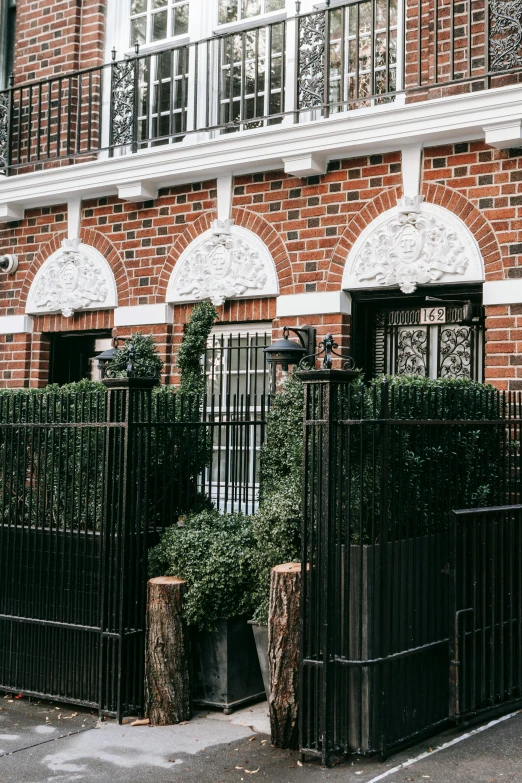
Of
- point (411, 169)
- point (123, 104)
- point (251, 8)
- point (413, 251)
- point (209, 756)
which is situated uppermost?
point (251, 8)

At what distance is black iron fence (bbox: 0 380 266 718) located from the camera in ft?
20.5

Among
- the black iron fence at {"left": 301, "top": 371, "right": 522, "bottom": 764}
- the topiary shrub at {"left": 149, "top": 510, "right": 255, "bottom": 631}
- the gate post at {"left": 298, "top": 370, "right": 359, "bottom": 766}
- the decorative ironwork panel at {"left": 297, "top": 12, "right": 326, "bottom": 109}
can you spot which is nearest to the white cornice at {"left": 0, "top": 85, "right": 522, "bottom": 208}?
the decorative ironwork panel at {"left": 297, "top": 12, "right": 326, "bottom": 109}

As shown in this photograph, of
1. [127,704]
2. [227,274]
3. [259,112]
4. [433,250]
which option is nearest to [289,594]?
[127,704]

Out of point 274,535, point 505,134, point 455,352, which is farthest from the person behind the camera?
point 455,352

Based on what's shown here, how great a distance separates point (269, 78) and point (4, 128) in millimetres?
3436

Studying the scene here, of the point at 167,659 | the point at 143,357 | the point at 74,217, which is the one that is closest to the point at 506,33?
the point at 143,357

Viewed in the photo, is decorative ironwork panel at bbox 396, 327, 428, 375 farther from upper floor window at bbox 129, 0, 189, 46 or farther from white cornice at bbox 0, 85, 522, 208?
upper floor window at bbox 129, 0, 189, 46

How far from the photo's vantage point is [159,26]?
10648mm

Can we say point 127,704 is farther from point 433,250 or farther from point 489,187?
point 489,187

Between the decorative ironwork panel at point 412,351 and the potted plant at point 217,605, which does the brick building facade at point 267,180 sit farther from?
the potted plant at point 217,605

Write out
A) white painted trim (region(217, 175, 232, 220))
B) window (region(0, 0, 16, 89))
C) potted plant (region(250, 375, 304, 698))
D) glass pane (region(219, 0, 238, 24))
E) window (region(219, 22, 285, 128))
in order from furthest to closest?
1. window (region(0, 0, 16, 89))
2. glass pane (region(219, 0, 238, 24))
3. white painted trim (region(217, 175, 232, 220))
4. window (region(219, 22, 285, 128))
5. potted plant (region(250, 375, 304, 698))

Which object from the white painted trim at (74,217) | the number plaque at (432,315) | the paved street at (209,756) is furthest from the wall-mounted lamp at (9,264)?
the paved street at (209,756)

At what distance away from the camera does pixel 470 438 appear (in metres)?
6.13

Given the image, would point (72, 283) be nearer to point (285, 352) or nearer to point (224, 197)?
point (224, 197)
